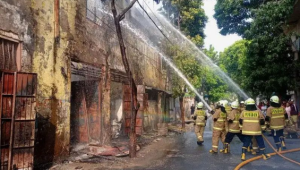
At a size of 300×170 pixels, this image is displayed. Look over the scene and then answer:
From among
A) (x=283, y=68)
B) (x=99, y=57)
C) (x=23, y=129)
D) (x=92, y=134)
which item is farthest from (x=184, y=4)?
(x=23, y=129)

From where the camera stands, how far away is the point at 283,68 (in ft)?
51.6

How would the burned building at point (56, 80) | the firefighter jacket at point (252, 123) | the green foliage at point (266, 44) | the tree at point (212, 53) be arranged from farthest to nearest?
the tree at point (212, 53)
the green foliage at point (266, 44)
the firefighter jacket at point (252, 123)
the burned building at point (56, 80)

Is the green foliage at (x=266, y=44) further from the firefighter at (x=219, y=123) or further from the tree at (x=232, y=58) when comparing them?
the tree at (x=232, y=58)

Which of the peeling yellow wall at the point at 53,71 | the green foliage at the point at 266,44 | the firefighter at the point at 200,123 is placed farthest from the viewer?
the green foliage at the point at 266,44

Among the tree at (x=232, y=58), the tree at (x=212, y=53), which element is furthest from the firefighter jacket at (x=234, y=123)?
the tree at (x=212, y=53)

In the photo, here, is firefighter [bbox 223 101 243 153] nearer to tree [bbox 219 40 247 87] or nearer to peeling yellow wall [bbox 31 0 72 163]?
peeling yellow wall [bbox 31 0 72 163]

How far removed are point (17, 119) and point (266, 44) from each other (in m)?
13.7

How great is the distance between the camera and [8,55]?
6137mm

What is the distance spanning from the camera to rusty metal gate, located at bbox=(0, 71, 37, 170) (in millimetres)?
5543

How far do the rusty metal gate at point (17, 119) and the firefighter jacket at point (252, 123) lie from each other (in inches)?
215

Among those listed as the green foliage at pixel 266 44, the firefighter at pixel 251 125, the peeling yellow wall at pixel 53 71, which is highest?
the green foliage at pixel 266 44

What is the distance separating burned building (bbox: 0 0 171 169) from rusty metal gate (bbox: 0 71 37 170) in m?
0.02

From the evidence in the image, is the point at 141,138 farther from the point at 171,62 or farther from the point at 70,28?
the point at 171,62

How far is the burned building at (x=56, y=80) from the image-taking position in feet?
19.0
